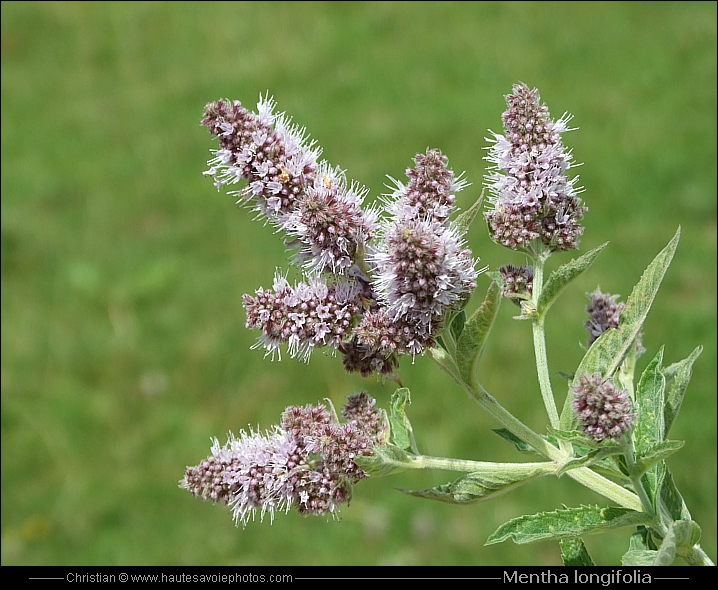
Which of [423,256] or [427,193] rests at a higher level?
[427,193]

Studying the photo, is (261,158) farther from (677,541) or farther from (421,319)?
(677,541)

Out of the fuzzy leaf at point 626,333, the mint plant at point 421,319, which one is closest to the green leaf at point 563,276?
the mint plant at point 421,319

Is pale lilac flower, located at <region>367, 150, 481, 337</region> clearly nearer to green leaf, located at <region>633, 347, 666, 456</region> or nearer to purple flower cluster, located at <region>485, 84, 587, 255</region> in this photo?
purple flower cluster, located at <region>485, 84, 587, 255</region>

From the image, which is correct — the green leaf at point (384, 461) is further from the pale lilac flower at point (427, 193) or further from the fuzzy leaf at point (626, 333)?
the pale lilac flower at point (427, 193)

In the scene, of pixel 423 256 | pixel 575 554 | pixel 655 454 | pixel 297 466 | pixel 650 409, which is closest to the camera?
pixel 423 256

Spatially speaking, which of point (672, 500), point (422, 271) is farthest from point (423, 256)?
point (672, 500)
